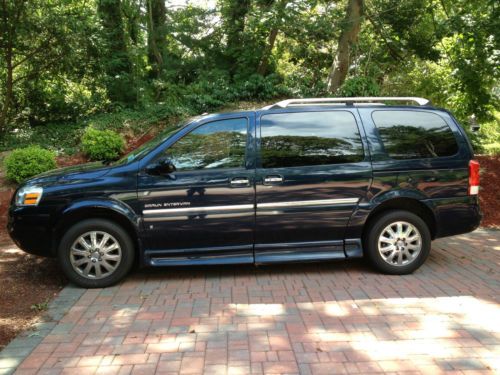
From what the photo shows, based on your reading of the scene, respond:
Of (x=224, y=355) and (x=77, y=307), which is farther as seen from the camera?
(x=77, y=307)

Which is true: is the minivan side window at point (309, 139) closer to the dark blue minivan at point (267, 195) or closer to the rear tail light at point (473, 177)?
the dark blue minivan at point (267, 195)

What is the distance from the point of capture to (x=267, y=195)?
5105 millimetres

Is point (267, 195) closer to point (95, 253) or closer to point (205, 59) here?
point (95, 253)

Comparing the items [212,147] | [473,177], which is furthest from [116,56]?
[473,177]

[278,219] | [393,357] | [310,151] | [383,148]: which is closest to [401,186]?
[383,148]

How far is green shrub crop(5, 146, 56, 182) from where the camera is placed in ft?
32.1

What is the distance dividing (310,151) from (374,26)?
408 inches

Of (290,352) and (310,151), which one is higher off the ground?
(310,151)

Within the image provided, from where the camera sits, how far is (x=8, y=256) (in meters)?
6.33

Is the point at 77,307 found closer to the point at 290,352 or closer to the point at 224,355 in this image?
the point at 224,355

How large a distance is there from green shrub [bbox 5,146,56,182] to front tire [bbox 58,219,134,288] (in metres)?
5.42

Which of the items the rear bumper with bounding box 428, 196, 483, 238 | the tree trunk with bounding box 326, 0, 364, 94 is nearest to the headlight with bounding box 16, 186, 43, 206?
the rear bumper with bounding box 428, 196, 483, 238

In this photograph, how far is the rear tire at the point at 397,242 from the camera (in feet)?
17.4

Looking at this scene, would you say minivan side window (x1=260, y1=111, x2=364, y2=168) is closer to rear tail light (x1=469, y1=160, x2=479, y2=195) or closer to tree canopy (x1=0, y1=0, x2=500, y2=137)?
rear tail light (x1=469, y1=160, x2=479, y2=195)
